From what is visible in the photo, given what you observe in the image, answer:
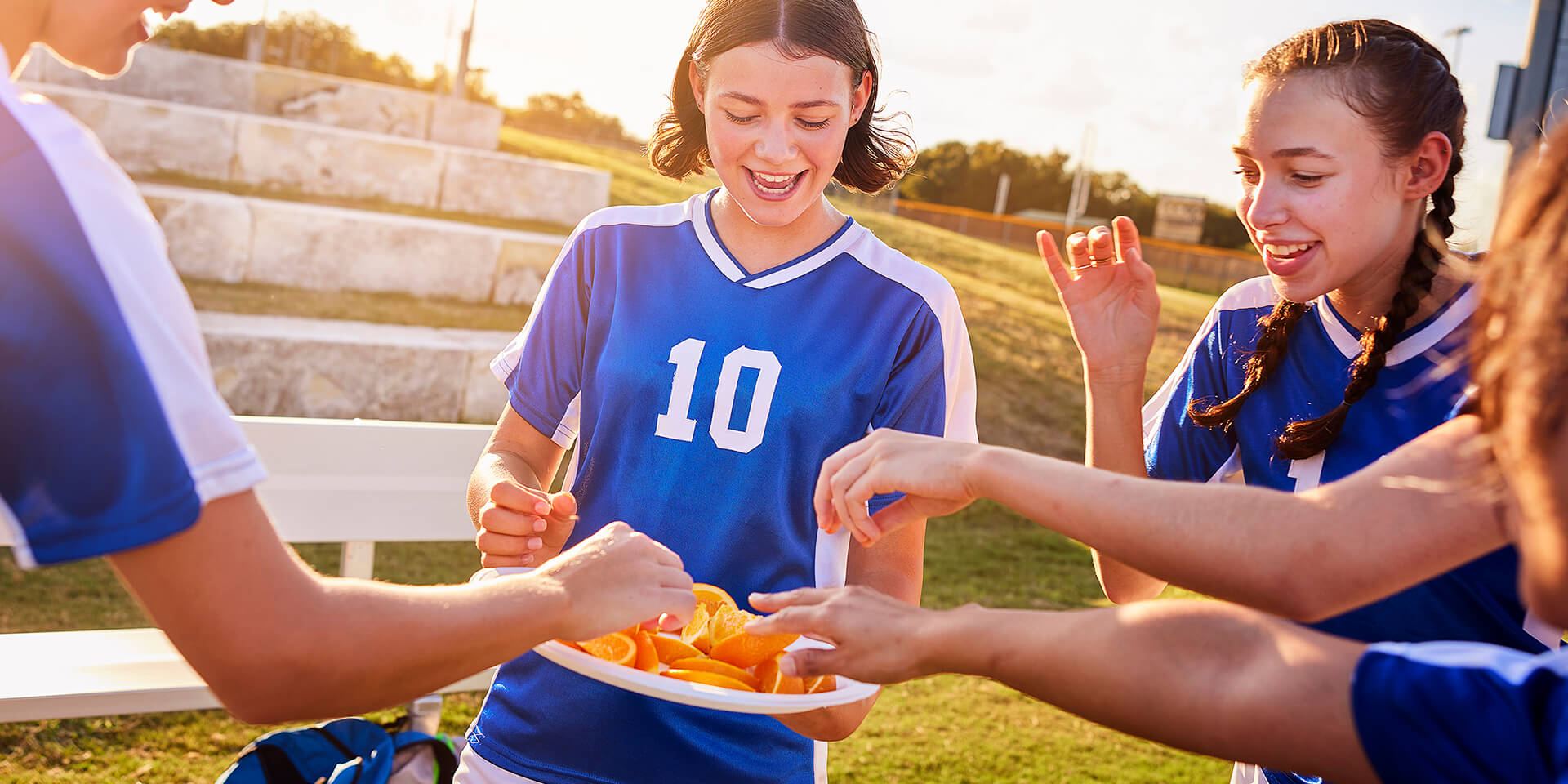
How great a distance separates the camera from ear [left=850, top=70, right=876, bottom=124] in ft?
7.18

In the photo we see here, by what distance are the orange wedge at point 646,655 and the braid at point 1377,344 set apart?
102cm

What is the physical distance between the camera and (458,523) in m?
3.87

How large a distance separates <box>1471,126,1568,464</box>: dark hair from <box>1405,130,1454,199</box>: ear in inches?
32.1

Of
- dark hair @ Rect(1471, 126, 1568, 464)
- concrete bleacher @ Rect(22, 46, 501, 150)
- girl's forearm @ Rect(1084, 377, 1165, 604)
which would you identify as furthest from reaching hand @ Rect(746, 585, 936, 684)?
concrete bleacher @ Rect(22, 46, 501, 150)

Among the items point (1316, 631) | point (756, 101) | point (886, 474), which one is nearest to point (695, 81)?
point (756, 101)

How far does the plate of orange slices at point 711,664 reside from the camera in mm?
1464

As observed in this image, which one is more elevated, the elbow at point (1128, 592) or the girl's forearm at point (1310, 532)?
the girl's forearm at point (1310, 532)

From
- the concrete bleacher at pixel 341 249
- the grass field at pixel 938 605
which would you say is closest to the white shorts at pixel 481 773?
the grass field at pixel 938 605

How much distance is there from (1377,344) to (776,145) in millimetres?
983

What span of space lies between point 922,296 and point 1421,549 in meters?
0.99

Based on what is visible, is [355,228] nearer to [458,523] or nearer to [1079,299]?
[458,523]

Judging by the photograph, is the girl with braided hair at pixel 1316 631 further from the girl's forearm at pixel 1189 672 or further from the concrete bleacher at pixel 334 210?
the concrete bleacher at pixel 334 210

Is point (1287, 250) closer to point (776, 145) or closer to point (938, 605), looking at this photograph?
point (776, 145)

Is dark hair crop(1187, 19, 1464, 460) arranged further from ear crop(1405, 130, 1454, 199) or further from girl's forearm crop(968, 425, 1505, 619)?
girl's forearm crop(968, 425, 1505, 619)
